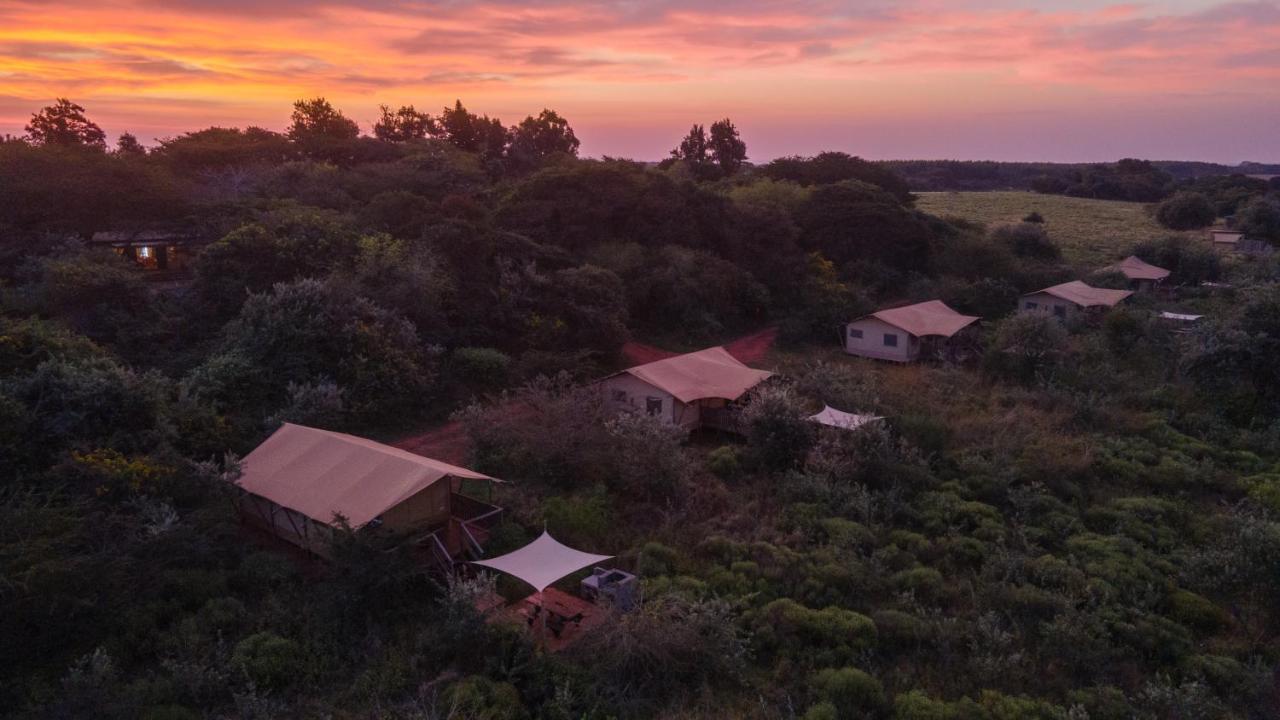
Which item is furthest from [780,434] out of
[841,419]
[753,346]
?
[753,346]

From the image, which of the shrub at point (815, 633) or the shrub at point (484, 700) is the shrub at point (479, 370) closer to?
the shrub at point (815, 633)

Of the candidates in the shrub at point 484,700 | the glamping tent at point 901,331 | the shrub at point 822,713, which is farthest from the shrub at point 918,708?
the glamping tent at point 901,331

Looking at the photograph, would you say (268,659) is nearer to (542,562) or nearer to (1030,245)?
(542,562)

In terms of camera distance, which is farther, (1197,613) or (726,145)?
(726,145)

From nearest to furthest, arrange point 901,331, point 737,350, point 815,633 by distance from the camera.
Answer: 1. point 815,633
2. point 901,331
3. point 737,350

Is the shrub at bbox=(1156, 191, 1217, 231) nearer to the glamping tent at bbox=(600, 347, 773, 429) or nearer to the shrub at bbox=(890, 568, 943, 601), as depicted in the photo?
the glamping tent at bbox=(600, 347, 773, 429)

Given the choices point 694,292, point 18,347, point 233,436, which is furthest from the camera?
point 694,292

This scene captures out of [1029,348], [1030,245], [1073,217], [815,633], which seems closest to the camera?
[815,633]

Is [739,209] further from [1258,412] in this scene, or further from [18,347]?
[18,347]

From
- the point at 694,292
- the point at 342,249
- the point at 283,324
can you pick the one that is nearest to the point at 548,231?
the point at 694,292
